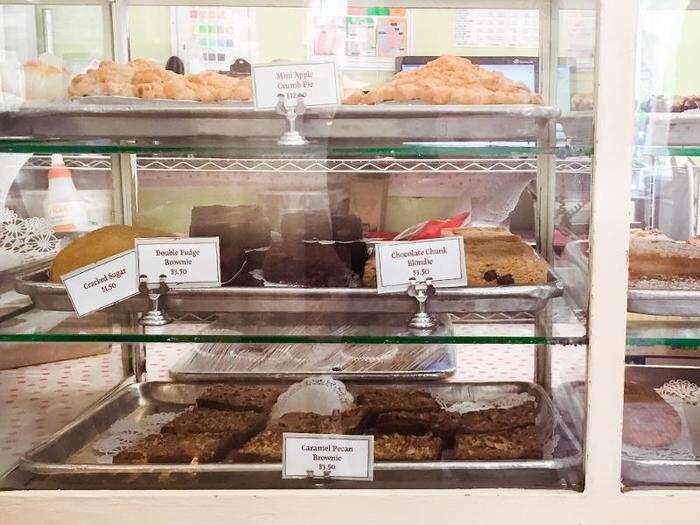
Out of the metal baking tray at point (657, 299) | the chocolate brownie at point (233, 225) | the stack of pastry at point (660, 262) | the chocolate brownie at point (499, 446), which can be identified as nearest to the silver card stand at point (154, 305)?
the chocolate brownie at point (233, 225)

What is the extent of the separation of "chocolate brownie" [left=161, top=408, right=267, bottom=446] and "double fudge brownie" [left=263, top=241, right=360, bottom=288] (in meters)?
0.27

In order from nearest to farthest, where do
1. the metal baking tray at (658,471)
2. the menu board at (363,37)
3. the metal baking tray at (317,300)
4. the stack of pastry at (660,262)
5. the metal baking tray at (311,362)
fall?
1. the metal baking tray at (658,471)
2. the metal baking tray at (317,300)
3. the stack of pastry at (660,262)
4. the menu board at (363,37)
5. the metal baking tray at (311,362)

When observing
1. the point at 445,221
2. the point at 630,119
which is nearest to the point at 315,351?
the point at 445,221

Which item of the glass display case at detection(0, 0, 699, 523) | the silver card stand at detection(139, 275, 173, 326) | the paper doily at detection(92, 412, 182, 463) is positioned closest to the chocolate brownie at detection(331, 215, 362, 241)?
the glass display case at detection(0, 0, 699, 523)

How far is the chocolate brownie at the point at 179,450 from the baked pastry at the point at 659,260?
2.61ft

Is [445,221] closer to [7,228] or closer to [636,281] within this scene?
[636,281]

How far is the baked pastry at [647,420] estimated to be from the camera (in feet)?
4.17

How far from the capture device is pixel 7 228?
1492 mm

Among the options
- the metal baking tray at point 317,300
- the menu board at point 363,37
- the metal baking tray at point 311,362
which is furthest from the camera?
the metal baking tray at point 311,362

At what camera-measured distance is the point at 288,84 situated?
127 centimetres

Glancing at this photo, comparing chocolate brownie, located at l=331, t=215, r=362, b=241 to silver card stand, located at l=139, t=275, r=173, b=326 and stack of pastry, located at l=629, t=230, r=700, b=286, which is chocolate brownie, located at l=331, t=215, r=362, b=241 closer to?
silver card stand, located at l=139, t=275, r=173, b=326

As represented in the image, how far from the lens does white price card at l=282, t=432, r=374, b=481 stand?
122 cm

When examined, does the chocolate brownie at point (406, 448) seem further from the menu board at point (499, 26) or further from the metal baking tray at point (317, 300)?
the menu board at point (499, 26)

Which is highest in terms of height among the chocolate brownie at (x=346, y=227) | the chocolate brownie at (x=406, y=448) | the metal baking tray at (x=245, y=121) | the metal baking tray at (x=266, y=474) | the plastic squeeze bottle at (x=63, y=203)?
the metal baking tray at (x=245, y=121)
